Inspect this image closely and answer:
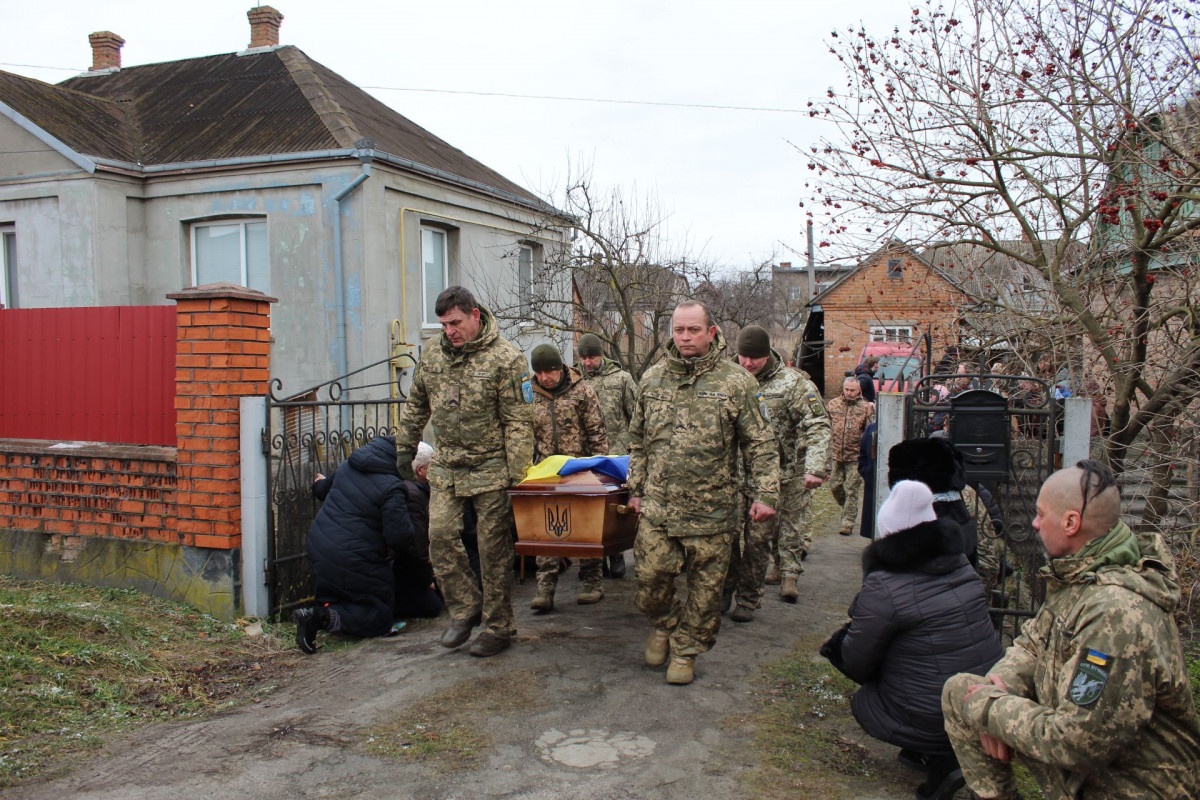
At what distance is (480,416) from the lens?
5277 mm

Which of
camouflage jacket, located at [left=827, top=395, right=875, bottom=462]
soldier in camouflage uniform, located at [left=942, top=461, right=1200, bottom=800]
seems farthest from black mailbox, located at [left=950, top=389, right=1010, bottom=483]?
camouflage jacket, located at [left=827, top=395, right=875, bottom=462]

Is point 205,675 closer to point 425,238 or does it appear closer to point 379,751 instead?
point 379,751

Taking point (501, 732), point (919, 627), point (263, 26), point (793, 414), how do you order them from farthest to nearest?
point (263, 26) < point (793, 414) < point (501, 732) < point (919, 627)

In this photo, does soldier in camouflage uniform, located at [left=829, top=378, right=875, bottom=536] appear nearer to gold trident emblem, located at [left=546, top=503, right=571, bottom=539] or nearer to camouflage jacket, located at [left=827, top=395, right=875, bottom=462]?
camouflage jacket, located at [left=827, top=395, right=875, bottom=462]

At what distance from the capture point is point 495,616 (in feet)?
17.4

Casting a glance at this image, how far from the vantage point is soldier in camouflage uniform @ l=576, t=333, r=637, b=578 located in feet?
24.6

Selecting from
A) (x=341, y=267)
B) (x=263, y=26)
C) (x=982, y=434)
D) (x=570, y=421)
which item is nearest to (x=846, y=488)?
(x=570, y=421)

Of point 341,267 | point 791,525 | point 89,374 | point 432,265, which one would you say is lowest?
point 791,525

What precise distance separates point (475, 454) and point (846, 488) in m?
5.60

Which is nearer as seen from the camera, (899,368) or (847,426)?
(847,426)

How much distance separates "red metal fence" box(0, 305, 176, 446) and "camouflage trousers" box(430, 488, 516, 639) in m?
2.28

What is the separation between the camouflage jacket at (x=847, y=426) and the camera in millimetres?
9289

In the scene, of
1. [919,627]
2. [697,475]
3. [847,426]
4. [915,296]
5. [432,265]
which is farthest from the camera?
[432,265]

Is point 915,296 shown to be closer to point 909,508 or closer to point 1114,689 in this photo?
point 909,508
